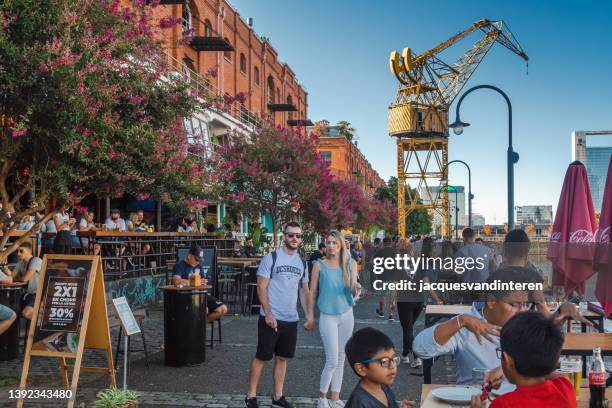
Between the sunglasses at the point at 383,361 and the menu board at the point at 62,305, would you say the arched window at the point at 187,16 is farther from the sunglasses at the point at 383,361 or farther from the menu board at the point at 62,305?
the sunglasses at the point at 383,361

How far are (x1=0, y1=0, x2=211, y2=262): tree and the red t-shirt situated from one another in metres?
6.61

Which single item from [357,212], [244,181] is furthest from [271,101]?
[244,181]

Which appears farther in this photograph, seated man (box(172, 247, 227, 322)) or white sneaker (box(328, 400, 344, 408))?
seated man (box(172, 247, 227, 322))

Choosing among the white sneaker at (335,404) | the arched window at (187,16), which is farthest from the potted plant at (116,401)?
the arched window at (187,16)

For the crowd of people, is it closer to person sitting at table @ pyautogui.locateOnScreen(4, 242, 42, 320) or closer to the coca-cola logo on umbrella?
the coca-cola logo on umbrella

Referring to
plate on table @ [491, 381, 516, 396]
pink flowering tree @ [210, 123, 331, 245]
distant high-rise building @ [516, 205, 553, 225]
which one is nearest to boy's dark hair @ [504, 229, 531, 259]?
plate on table @ [491, 381, 516, 396]

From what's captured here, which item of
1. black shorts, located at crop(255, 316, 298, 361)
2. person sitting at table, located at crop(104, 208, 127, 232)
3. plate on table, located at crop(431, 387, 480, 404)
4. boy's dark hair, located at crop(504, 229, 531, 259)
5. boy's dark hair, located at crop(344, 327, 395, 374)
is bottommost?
black shorts, located at crop(255, 316, 298, 361)

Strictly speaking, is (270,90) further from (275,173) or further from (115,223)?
(115,223)

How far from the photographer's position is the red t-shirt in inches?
101

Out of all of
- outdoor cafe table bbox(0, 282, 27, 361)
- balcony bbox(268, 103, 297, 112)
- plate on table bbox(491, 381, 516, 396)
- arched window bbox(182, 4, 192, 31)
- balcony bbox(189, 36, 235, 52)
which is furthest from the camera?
balcony bbox(268, 103, 297, 112)

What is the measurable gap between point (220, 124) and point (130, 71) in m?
19.9

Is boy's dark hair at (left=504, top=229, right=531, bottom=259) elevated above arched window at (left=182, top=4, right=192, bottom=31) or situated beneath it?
situated beneath

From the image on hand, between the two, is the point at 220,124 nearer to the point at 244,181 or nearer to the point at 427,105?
the point at 244,181

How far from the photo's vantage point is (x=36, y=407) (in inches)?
257
